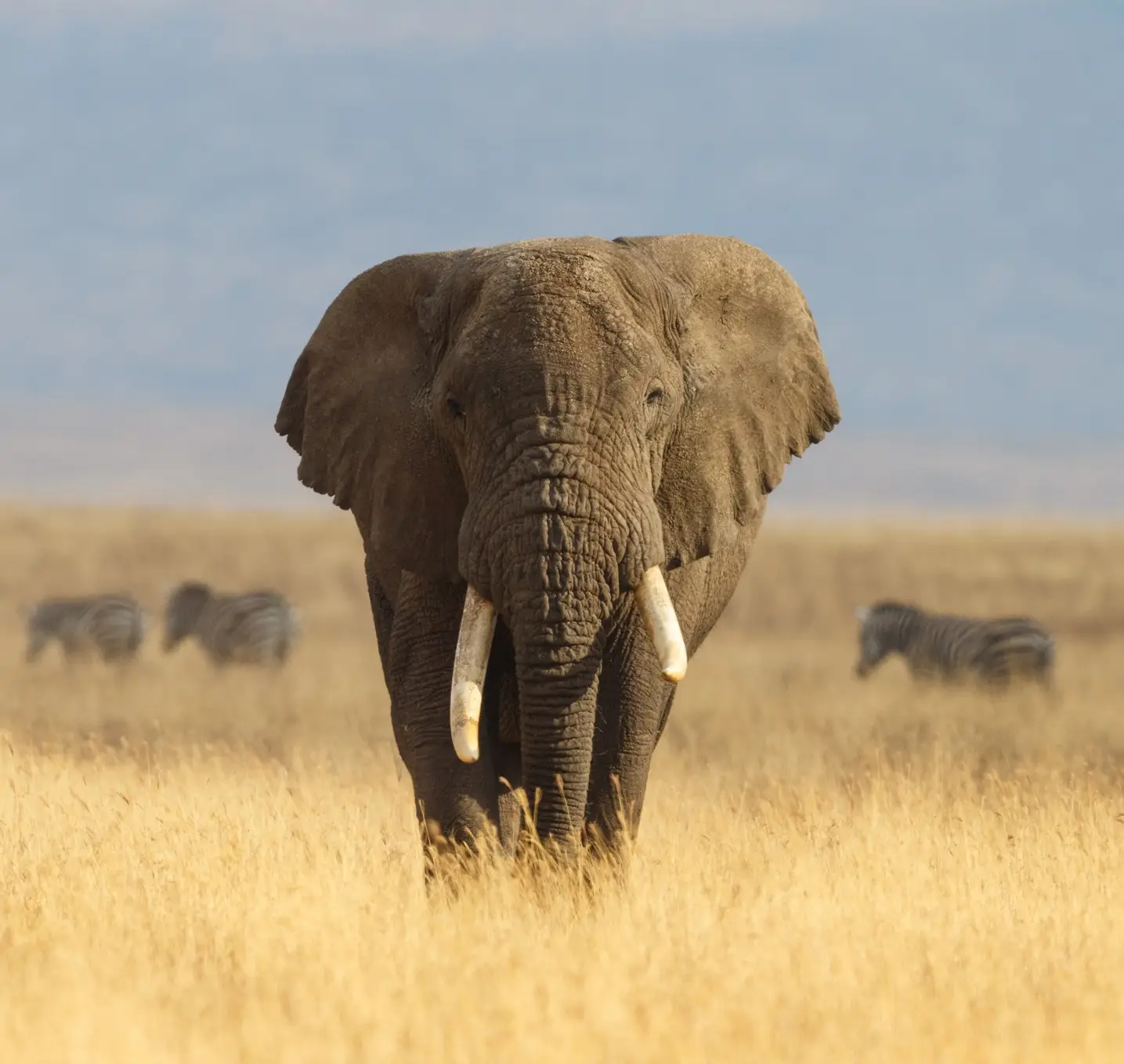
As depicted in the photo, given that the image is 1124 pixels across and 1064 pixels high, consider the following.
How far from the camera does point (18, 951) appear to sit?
722 cm

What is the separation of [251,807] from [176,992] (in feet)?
13.5

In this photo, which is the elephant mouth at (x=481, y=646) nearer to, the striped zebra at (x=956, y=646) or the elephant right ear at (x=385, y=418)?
the elephant right ear at (x=385, y=418)

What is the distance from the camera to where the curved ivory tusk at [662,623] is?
7617mm

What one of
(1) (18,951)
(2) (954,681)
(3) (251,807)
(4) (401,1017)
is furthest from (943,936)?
(2) (954,681)

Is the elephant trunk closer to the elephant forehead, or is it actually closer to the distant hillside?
the elephant forehead

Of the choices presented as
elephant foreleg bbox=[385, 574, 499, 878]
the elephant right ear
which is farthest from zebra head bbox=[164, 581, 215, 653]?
elephant foreleg bbox=[385, 574, 499, 878]

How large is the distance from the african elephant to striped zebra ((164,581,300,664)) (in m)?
19.7

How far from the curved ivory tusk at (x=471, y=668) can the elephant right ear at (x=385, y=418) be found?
17.3 inches

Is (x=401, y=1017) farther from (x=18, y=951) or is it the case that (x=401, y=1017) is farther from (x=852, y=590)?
(x=852, y=590)

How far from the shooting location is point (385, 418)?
340 inches

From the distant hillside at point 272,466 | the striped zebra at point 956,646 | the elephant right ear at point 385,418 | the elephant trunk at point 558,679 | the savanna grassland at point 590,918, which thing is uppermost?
Answer: the distant hillside at point 272,466

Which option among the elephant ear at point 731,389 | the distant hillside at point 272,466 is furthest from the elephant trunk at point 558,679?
the distant hillside at point 272,466

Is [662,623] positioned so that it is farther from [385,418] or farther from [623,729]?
[385,418]

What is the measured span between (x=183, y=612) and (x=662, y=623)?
23.6m
